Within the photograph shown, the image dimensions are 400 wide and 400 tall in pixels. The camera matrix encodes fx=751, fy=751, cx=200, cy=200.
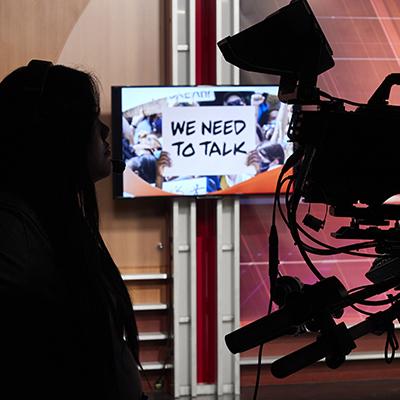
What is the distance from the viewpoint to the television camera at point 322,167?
98 centimetres

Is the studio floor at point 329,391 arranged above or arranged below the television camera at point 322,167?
below

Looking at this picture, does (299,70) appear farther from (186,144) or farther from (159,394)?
(159,394)

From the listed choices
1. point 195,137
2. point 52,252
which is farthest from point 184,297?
point 52,252

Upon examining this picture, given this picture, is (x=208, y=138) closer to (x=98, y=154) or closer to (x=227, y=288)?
(x=227, y=288)

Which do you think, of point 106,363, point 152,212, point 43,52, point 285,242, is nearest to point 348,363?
point 285,242

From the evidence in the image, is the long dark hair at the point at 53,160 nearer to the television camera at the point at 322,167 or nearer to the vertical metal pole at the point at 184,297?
the television camera at the point at 322,167

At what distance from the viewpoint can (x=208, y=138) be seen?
375cm

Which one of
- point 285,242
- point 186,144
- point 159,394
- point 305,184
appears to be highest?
point 305,184

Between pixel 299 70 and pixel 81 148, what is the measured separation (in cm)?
38

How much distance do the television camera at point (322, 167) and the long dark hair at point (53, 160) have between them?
0.93 ft

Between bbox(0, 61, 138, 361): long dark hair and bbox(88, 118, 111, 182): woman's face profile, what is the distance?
4 centimetres

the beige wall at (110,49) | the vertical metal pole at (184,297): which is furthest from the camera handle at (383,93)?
the beige wall at (110,49)

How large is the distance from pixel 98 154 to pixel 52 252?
212mm

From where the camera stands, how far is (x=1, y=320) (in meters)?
1.04
